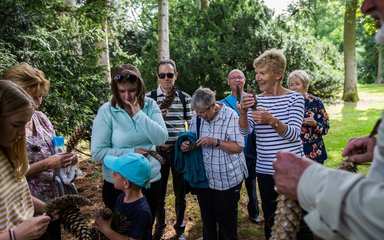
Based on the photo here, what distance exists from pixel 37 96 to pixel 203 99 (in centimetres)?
158

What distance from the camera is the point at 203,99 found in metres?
3.56

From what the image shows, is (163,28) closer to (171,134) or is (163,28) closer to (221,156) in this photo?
(171,134)

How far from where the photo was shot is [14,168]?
2.11m

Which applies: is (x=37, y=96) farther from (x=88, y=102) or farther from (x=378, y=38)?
(x=88, y=102)

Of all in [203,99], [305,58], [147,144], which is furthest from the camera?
[305,58]

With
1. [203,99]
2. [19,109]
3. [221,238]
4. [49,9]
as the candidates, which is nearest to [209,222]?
[221,238]

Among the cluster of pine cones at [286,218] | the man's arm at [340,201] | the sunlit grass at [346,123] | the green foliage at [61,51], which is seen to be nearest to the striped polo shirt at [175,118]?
the green foliage at [61,51]

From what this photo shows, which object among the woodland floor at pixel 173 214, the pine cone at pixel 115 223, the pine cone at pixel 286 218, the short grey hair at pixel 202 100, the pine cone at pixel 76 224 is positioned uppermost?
the short grey hair at pixel 202 100

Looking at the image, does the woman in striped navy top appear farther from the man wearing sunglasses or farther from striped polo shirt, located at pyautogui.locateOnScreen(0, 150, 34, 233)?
striped polo shirt, located at pyautogui.locateOnScreen(0, 150, 34, 233)

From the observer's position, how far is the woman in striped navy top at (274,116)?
332 centimetres

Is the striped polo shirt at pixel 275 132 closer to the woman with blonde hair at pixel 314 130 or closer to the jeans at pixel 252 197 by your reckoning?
the woman with blonde hair at pixel 314 130

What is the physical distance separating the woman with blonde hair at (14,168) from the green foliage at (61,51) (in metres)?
3.28

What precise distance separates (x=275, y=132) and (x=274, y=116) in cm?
16

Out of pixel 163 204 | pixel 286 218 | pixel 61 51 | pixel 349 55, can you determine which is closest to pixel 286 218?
pixel 286 218
